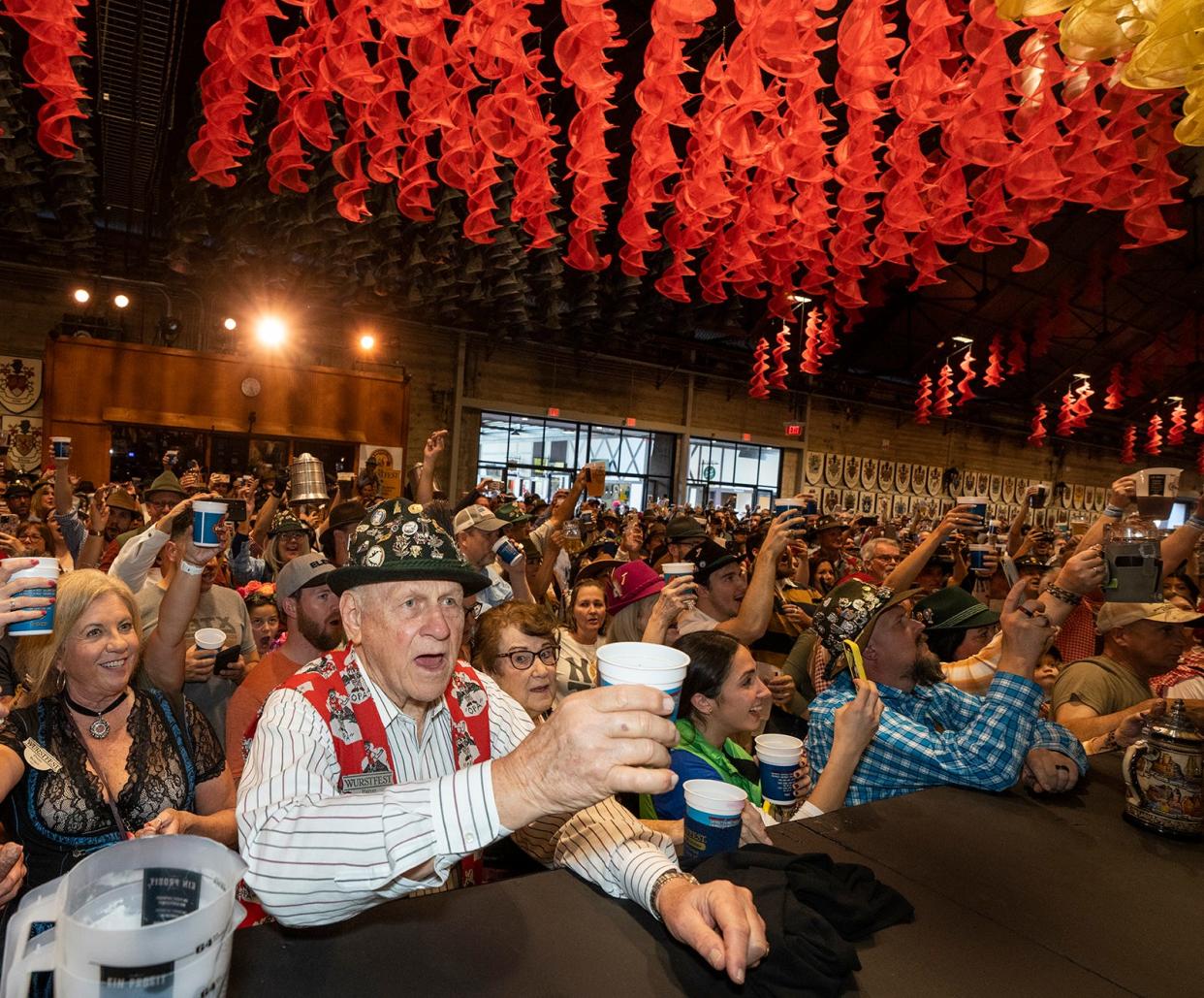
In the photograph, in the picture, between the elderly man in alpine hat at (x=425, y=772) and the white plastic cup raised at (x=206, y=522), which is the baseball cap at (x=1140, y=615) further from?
the white plastic cup raised at (x=206, y=522)

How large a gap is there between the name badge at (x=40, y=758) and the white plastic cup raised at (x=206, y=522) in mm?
712

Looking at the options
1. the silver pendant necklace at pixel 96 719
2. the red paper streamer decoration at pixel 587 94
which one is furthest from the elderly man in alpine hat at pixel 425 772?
the red paper streamer decoration at pixel 587 94

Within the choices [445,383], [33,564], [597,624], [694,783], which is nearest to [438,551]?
[694,783]

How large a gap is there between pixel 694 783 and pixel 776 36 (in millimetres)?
2949

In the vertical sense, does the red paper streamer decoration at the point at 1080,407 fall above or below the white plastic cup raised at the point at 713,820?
above

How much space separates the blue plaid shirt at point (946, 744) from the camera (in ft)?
6.06

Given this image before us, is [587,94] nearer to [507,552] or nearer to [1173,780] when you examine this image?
[507,552]

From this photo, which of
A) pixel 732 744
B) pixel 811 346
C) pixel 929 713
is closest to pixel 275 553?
pixel 732 744

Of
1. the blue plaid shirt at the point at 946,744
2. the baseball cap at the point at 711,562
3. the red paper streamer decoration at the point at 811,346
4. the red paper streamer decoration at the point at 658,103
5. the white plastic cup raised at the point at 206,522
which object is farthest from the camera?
the red paper streamer decoration at the point at 811,346

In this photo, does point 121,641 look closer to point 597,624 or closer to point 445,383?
point 597,624

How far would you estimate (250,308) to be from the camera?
12766 mm

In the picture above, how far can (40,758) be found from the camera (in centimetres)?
176

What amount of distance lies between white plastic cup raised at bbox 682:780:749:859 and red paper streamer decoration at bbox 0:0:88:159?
365 cm

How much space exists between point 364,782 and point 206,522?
135cm
